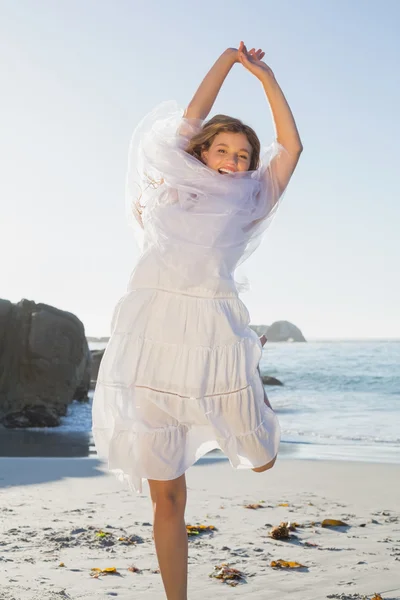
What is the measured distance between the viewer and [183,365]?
9.83 feet

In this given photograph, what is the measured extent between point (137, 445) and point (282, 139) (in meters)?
1.43

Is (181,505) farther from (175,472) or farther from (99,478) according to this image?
(99,478)

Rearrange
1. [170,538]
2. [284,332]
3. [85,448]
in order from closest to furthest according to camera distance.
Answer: [170,538] → [85,448] → [284,332]

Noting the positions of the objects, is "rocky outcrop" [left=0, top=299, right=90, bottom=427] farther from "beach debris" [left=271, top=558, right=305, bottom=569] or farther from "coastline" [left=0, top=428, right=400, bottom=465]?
"beach debris" [left=271, top=558, right=305, bottom=569]

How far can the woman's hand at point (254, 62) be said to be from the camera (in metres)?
3.40

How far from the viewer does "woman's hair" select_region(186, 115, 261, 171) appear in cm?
332

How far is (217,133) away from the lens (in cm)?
332

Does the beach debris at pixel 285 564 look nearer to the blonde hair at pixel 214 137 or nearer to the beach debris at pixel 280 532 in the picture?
the beach debris at pixel 280 532

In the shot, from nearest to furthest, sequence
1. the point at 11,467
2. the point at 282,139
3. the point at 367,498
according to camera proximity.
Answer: the point at 282,139 → the point at 367,498 → the point at 11,467

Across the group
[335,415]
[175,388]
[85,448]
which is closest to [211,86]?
[175,388]

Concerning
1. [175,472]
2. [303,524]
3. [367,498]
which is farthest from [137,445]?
[367,498]

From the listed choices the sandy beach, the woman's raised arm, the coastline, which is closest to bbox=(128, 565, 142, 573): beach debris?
the sandy beach

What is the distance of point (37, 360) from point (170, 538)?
33.0 ft

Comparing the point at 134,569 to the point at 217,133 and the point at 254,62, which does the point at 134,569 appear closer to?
the point at 217,133
